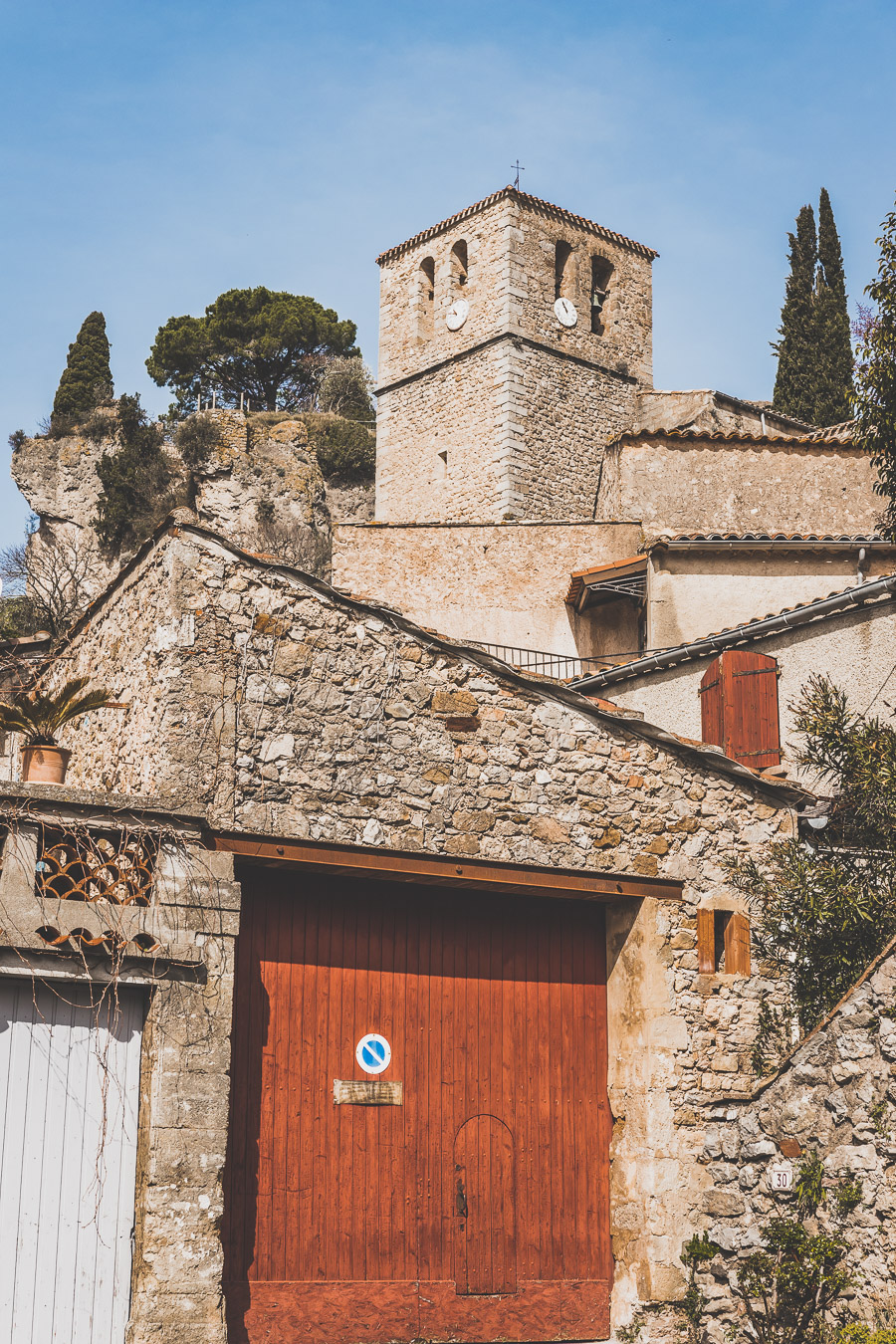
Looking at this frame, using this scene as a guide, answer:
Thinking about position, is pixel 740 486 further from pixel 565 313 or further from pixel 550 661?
pixel 565 313

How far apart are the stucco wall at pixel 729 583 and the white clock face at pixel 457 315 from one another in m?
17.0

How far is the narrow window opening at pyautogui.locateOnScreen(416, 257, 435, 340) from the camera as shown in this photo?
3356 centimetres

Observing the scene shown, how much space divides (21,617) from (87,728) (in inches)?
991

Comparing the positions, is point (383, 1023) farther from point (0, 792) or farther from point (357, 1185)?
point (0, 792)

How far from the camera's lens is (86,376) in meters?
43.5

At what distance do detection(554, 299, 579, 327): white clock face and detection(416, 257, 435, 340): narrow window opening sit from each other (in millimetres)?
3104

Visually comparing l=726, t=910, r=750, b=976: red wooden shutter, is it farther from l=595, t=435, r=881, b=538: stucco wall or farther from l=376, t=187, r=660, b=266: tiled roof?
l=376, t=187, r=660, b=266: tiled roof

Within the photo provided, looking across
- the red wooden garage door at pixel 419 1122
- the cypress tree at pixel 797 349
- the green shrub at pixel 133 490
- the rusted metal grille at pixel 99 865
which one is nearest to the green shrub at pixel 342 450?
the green shrub at pixel 133 490

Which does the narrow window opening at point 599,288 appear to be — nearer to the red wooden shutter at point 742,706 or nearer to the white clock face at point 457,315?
the white clock face at point 457,315

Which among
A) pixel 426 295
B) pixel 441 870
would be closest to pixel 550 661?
pixel 441 870

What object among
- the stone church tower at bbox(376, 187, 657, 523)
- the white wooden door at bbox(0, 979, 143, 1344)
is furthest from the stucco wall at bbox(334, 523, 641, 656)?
the white wooden door at bbox(0, 979, 143, 1344)

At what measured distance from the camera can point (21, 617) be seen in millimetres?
32938

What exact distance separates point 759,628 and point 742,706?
1.74 metres

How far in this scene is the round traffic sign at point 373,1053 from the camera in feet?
27.0
